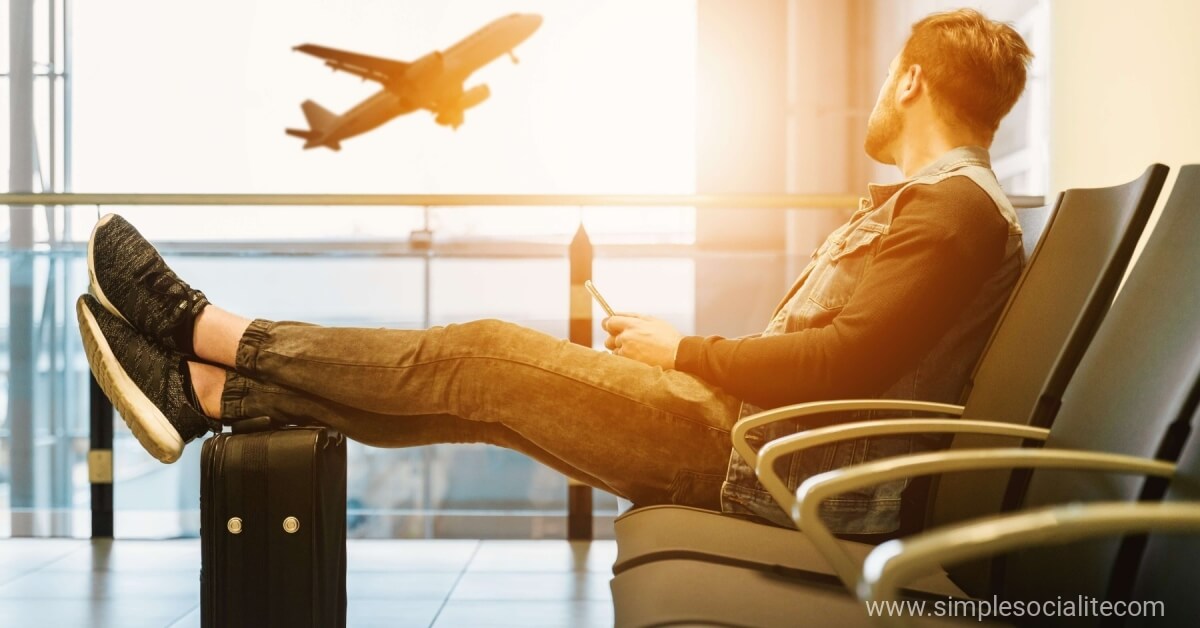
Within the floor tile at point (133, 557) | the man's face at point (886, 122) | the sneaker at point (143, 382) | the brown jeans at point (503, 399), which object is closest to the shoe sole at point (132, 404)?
the sneaker at point (143, 382)

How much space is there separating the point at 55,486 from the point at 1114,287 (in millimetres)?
2865

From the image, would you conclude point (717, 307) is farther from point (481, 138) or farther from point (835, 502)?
point (481, 138)

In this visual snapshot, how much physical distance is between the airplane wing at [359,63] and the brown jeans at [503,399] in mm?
5957

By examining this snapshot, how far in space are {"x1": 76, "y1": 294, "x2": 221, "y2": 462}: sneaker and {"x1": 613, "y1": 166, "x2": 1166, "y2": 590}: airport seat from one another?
0.70 meters

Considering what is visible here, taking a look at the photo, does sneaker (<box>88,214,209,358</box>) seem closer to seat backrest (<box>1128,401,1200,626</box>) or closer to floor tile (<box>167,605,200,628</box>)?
floor tile (<box>167,605,200,628</box>)

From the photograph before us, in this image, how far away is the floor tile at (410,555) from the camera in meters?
2.32

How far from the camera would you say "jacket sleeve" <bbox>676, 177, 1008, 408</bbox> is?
1.23m

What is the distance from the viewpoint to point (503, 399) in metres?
1.38

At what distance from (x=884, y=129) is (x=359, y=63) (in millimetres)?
6810

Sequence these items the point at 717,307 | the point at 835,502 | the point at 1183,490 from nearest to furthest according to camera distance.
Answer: the point at 1183,490 → the point at 835,502 → the point at 717,307

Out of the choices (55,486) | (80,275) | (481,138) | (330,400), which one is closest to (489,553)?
(330,400)

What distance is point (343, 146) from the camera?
6953mm

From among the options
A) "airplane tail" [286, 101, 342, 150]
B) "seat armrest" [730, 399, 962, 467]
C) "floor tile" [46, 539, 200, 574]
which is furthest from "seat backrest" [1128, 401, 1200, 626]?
"airplane tail" [286, 101, 342, 150]

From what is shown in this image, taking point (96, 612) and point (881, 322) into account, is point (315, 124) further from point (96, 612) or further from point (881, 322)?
point (881, 322)
